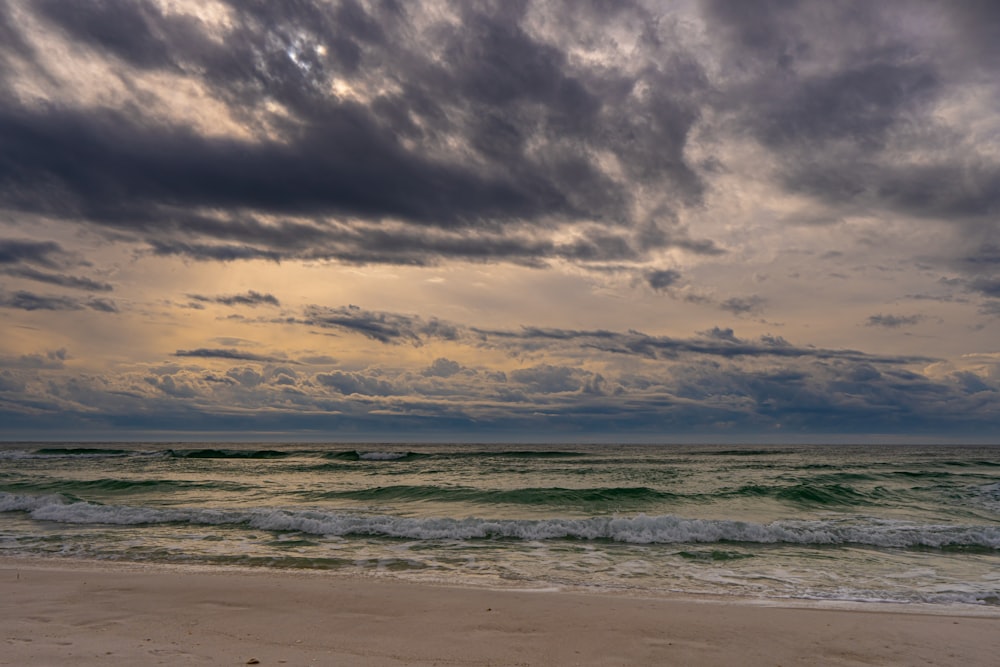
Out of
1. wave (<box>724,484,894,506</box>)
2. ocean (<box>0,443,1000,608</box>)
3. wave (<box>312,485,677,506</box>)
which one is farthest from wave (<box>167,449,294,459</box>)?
wave (<box>724,484,894,506</box>)

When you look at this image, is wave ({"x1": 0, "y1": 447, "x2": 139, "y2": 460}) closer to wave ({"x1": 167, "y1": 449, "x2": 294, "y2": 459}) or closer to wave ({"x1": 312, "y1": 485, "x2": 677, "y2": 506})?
wave ({"x1": 167, "y1": 449, "x2": 294, "y2": 459})

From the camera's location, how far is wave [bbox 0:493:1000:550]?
15531 millimetres

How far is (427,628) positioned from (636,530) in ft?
31.8

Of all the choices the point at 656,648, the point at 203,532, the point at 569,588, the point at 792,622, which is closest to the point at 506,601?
the point at 569,588

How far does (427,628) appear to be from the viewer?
24.9 ft

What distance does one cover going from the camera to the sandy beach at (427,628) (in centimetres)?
646

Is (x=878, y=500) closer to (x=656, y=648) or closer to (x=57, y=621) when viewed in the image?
(x=656, y=648)

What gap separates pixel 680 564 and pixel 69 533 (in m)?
15.5

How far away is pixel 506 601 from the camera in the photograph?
9.06m

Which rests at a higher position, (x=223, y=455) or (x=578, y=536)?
(x=578, y=536)

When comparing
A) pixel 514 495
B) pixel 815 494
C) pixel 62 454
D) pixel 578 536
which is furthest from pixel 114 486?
pixel 62 454

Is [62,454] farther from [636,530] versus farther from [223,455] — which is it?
[636,530]

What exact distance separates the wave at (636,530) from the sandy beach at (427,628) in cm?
606

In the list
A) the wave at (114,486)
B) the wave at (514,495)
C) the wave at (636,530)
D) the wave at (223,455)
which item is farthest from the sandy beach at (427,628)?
the wave at (223,455)
